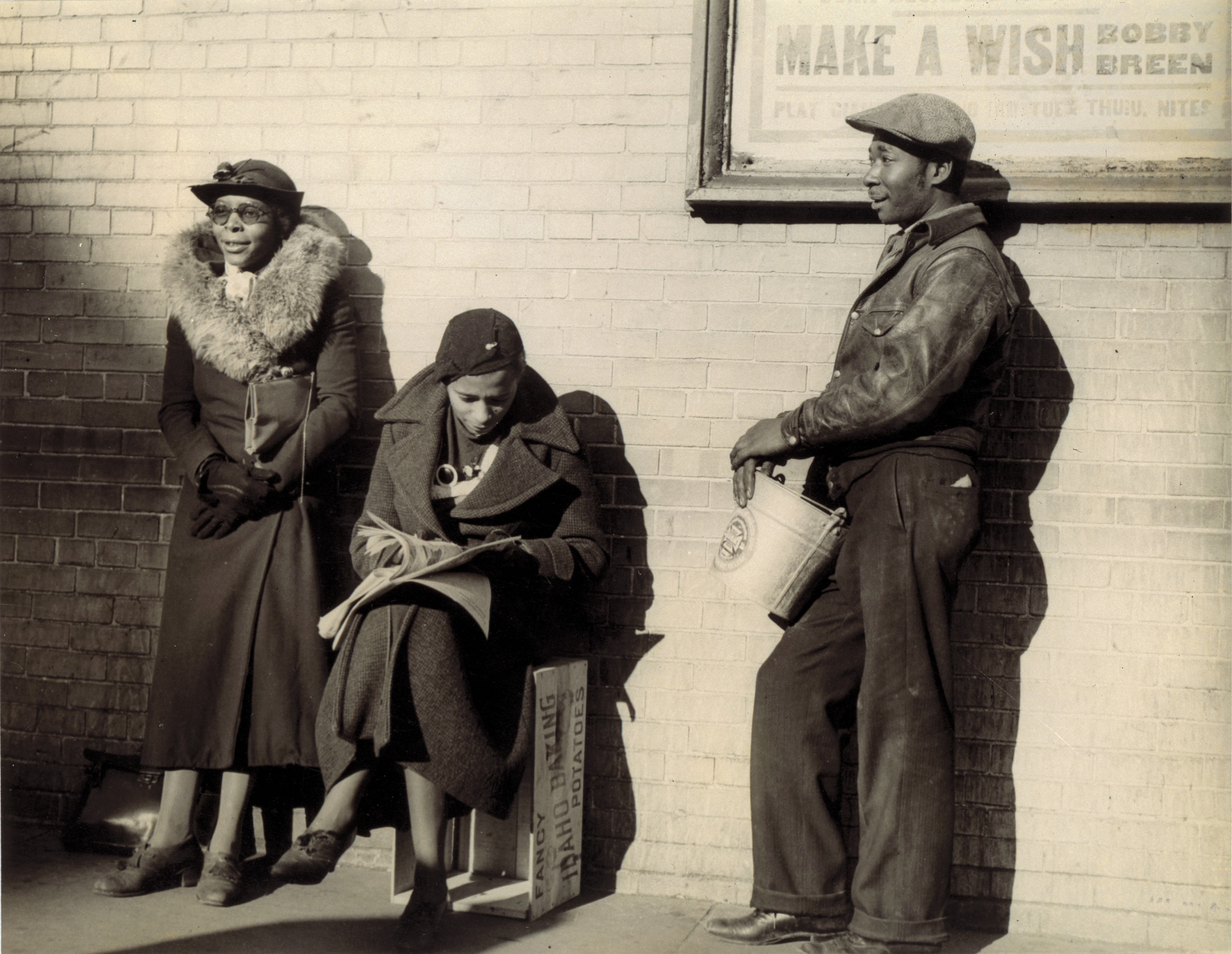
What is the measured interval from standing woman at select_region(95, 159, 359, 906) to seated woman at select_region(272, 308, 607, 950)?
11.5 inches

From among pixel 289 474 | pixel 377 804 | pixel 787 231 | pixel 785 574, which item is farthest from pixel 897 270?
pixel 377 804

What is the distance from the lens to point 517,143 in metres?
A: 4.60

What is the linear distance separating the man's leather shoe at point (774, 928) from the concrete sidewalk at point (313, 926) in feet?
0.15

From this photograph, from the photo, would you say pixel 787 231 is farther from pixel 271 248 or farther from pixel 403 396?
pixel 271 248

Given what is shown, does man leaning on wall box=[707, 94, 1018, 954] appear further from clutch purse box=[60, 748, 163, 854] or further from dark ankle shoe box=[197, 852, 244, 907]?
clutch purse box=[60, 748, 163, 854]

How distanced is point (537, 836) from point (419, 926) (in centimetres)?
47

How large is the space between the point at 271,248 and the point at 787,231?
178 centimetres

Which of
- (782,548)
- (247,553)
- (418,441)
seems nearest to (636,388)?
(418,441)

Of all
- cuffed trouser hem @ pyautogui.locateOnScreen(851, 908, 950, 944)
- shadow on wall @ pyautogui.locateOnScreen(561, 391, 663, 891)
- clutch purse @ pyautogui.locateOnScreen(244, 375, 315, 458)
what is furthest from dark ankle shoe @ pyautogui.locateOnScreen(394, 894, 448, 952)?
clutch purse @ pyautogui.locateOnScreen(244, 375, 315, 458)

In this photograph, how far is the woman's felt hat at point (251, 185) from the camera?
4.42 metres

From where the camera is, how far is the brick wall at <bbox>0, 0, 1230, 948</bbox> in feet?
→ 13.7

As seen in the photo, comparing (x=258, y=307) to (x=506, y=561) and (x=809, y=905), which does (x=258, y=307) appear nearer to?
(x=506, y=561)

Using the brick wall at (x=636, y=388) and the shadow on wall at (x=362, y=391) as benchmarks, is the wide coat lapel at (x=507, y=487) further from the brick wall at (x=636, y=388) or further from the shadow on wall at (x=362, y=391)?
the shadow on wall at (x=362, y=391)

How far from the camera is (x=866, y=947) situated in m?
3.67
